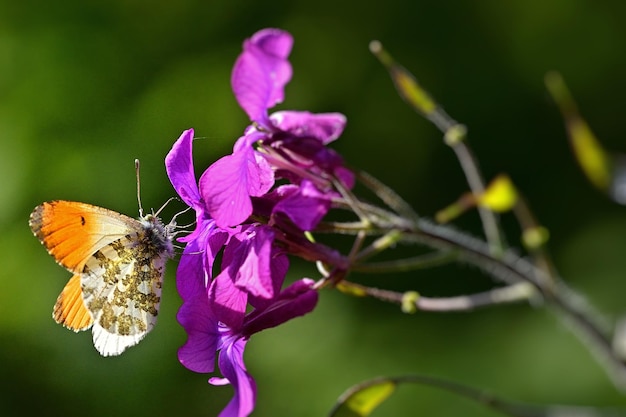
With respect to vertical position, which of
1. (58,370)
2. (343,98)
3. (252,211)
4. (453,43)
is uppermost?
(453,43)

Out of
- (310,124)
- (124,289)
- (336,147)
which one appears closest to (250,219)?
(310,124)

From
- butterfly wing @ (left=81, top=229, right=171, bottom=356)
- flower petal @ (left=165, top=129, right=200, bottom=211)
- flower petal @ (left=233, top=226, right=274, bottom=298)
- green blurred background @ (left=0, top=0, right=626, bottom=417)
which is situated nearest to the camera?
flower petal @ (left=233, top=226, right=274, bottom=298)

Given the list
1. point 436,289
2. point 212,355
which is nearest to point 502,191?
point 212,355

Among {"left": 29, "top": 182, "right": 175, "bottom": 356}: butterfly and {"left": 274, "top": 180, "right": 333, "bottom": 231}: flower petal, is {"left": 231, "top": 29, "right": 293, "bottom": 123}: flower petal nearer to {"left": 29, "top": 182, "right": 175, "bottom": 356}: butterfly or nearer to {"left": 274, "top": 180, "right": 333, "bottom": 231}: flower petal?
{"left": 274, "top": 180, "right": 333, "bottom": 231}: flower petal


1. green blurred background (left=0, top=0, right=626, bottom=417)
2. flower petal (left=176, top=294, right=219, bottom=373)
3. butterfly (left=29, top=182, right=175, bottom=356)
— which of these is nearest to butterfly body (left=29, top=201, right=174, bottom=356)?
butterfly (left=29, top=182, right=175, bottom=356)

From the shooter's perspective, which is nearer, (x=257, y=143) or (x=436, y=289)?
(x=257, y=143)

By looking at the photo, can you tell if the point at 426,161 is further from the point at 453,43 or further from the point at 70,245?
the point at 70,245
